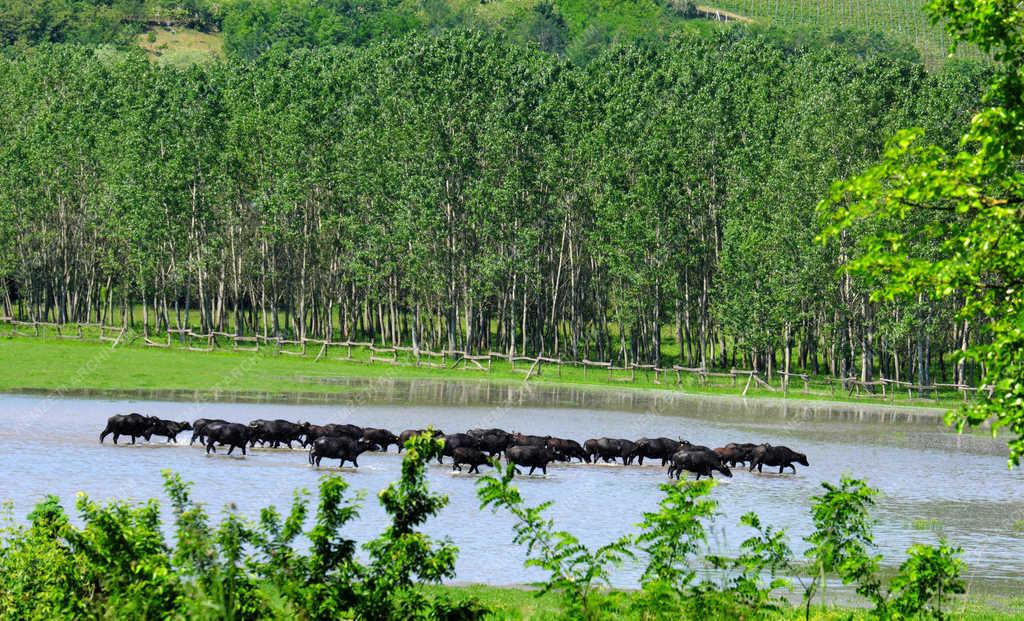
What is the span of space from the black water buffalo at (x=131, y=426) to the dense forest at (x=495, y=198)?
155 ft

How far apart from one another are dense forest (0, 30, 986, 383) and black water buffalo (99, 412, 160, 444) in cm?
4723

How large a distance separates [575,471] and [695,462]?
3628mm

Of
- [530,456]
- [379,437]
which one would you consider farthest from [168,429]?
[530,456]

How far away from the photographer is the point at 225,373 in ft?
227

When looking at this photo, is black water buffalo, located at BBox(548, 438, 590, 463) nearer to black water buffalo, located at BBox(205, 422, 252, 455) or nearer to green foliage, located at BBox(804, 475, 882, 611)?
black water buffalo, located at BBox(205, 422, 252, 455)

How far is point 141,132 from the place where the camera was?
3824 inches

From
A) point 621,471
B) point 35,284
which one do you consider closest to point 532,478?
point 621,471

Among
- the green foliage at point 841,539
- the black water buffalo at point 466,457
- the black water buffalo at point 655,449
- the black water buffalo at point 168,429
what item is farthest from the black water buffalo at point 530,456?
the green foliage at point 841,539

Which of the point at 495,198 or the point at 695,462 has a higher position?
the point at 495,198

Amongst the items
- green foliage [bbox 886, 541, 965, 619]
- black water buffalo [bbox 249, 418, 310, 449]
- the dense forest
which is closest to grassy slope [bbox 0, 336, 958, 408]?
the dense forest

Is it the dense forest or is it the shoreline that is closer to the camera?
the shoreline

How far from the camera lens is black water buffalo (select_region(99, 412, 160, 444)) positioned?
39.9 meters

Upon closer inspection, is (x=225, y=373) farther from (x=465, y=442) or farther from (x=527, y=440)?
(x=465, y=442)

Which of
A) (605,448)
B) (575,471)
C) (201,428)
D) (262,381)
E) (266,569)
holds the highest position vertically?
(266,569)
